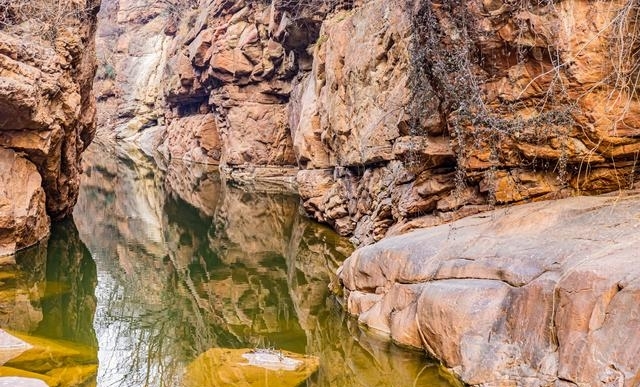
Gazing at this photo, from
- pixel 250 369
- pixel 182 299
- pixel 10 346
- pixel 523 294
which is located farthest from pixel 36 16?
pixel 523 294

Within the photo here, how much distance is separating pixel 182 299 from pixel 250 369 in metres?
4.02

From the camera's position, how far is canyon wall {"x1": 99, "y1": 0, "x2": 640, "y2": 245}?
6.82 metres

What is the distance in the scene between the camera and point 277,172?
2828cm

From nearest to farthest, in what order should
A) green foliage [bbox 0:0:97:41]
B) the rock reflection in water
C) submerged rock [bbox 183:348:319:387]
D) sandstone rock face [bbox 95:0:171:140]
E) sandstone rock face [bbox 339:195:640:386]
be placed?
1. sandstone rock face [bbox 339:195:640:386]
2. submerged rock [bbox 183:348:319:387]
3. the rock reflection in water
4. green foliage [bbox 0:0:97:41]
5. sandstone rock face [bbox 95:0:171:140]

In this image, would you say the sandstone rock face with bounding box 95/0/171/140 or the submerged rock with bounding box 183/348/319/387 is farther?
the sandstone rock face with bounding box 95/0/171/140

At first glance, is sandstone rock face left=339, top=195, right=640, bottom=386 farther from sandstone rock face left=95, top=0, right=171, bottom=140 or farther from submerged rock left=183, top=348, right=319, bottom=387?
sandstone rock face left=95, top=0, right=171, bottom=140

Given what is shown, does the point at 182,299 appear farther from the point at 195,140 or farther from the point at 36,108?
the point at 195,140

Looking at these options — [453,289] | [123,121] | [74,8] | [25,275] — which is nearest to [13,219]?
[25,275]

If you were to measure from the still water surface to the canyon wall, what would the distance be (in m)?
1.92

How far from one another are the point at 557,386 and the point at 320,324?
4147 millimetres

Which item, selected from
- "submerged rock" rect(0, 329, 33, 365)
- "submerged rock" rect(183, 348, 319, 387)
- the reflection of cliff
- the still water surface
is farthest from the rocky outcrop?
"submerged rock" rect(183, 348, 319, 387)

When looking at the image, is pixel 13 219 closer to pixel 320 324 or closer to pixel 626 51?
pixel 320 324

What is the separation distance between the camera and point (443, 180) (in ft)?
31.1

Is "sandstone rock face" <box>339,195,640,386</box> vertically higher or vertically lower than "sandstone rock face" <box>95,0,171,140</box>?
lower
